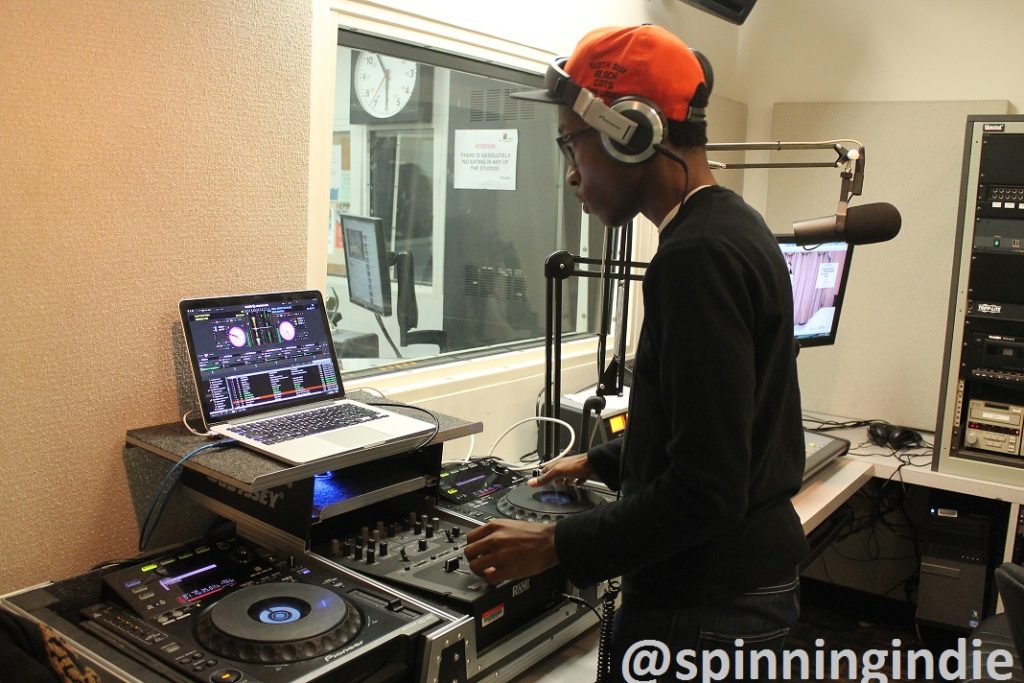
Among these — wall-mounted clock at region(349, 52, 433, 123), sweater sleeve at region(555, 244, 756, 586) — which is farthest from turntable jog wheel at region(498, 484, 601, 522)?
wall-mounted clock at region(349, 52, 433, 123)

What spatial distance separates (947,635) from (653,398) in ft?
7.67

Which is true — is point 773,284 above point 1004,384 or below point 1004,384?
above

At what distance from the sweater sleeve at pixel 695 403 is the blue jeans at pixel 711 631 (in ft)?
0.41

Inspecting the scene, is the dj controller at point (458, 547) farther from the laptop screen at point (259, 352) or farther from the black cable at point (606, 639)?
the laptop screen at point (259, 352)

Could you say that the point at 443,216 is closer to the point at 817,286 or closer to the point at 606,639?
the point at 817,286

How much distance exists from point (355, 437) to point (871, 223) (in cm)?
102

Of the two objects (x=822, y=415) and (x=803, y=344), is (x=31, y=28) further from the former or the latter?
(x=822, y=415)

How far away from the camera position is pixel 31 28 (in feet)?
4.26

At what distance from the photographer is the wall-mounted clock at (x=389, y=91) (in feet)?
9.43

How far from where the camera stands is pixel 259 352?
5.16ft

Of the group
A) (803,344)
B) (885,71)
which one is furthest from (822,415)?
(885,71)

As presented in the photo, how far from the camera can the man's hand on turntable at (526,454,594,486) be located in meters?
1.48

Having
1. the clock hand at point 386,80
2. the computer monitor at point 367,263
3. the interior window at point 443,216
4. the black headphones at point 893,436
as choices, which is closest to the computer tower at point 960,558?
the black headphones at point 893,436

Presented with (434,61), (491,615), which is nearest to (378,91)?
(434,61)
